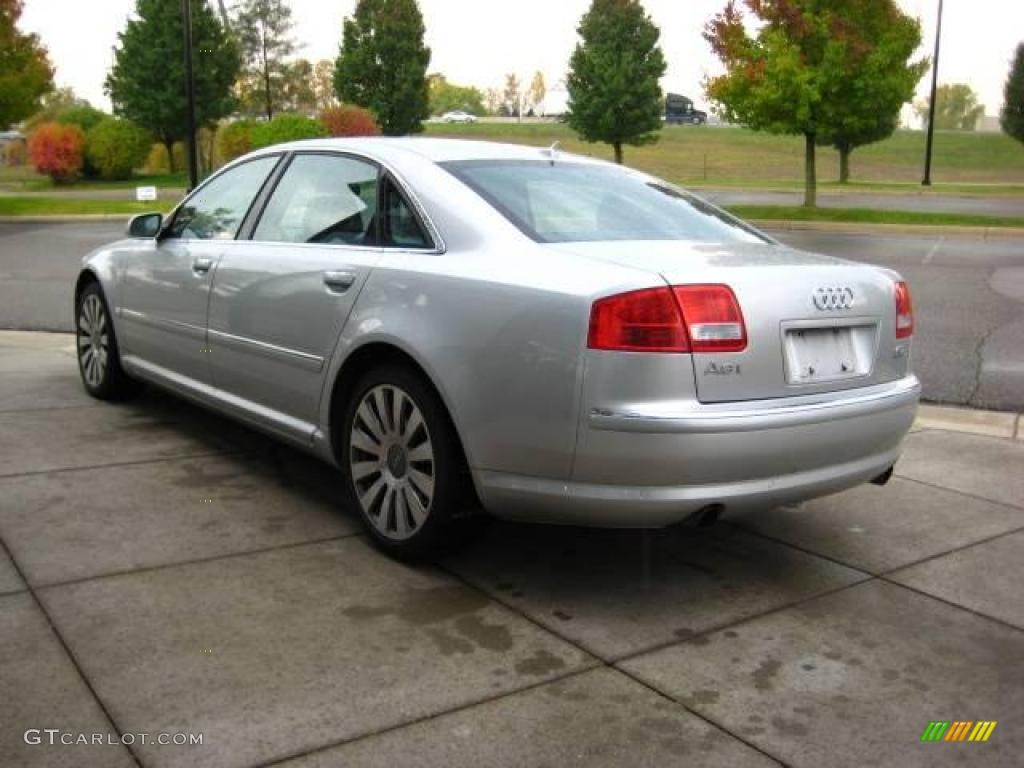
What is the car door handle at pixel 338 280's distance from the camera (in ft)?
13.5

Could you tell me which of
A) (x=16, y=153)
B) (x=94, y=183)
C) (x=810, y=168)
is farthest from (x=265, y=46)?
(x=810, y=168)

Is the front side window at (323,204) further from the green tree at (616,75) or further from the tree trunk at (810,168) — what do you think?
the green tree at (616,75)

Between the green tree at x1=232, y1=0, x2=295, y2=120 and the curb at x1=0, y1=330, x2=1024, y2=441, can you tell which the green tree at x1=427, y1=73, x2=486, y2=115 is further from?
the curb at x1=0, y1=330, x2=1024, y2=441

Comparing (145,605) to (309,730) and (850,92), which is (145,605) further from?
(850,92)

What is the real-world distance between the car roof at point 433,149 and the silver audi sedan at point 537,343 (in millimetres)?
18

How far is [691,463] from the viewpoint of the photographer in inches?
129

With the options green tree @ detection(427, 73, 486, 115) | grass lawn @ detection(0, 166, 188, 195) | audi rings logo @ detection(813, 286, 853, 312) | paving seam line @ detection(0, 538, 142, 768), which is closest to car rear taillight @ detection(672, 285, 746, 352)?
audi rings logo @ detection(813, 286, 853, 312)

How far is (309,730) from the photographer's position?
9.07 ft

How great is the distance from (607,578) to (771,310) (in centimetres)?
114

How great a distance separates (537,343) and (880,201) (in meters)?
30.7

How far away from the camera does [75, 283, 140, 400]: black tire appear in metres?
6.25

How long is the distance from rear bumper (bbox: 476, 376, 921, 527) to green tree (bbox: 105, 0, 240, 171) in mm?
43318

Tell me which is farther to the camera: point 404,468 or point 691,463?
point 404,468

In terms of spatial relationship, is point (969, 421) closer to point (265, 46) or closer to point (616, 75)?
point (616, 75)
